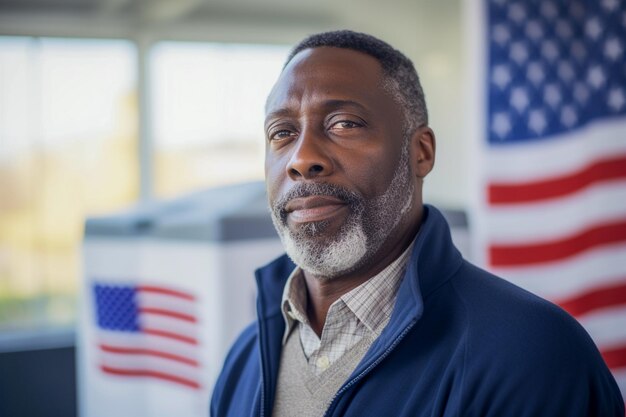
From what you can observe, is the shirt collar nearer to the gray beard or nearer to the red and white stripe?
the gray beard

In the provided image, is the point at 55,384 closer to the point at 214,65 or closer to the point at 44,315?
the point at 44,315

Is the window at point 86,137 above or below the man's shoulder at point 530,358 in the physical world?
above

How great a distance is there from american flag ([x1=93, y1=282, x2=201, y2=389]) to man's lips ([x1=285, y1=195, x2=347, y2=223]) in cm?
179

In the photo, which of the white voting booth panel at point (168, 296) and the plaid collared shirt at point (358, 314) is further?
the white voting booth panel at point (168, 296)

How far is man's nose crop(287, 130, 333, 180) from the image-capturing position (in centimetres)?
100

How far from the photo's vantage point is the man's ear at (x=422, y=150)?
3.62 ft

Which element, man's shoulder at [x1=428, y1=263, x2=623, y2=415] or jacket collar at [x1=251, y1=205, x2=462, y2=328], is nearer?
man's shoulder at [x1=428, y1=263, x2=623, y2=415]

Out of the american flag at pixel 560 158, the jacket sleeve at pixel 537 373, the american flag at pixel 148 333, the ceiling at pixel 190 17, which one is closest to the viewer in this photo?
the jacket sleeve at pixel 537 373

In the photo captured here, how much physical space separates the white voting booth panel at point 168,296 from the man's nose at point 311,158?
5.42 feet

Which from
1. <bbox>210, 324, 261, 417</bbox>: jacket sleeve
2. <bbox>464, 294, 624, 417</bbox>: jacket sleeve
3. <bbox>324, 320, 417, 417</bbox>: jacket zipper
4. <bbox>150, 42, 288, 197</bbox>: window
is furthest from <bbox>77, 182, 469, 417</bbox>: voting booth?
<bbox>150, 42, 288, 197</bbox>: window

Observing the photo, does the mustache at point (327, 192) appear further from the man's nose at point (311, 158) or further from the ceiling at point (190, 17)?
the ceiling at point (190, 17)

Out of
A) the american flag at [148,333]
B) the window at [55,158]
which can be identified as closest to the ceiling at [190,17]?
the window at [55,158]

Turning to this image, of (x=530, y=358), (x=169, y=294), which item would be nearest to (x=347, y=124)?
(x=530, y=358)

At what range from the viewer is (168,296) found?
2850 millimetres
